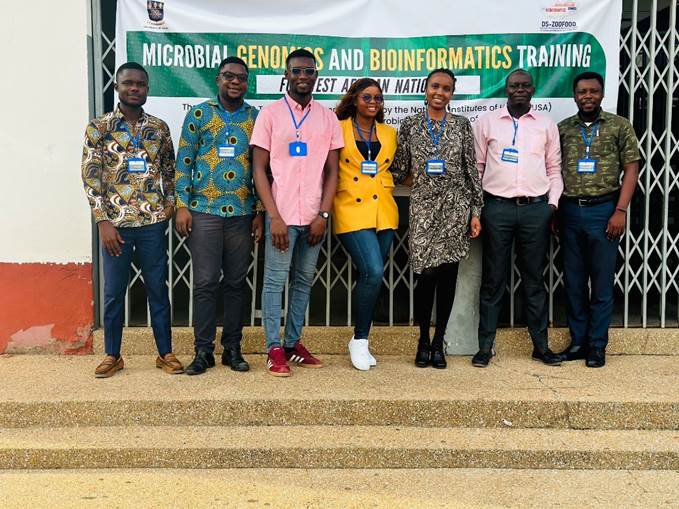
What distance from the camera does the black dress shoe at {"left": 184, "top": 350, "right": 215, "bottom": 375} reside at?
4586 mm

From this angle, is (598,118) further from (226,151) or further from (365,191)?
(226,151)

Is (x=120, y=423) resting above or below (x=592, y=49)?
below

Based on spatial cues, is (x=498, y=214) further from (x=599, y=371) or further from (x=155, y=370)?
(x=155, y=370)

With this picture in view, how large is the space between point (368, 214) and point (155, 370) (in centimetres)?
180

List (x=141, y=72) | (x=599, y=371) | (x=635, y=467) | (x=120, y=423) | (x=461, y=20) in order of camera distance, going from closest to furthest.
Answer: (x=635, y=467), (x=120, y=423), (x=141, y=72), (x=599, y=371), (x=461, y=20)

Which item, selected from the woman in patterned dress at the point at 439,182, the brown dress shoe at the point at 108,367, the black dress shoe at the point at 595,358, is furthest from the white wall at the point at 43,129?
the black dress shoe at the point at 595,358

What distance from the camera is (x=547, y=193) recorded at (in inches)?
190

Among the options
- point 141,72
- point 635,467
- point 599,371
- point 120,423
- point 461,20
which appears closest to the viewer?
point 635,467

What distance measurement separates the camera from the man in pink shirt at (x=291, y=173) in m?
4.48

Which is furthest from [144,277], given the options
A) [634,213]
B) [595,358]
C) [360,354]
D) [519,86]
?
[634,213]

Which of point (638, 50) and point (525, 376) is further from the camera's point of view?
point (638, 50)

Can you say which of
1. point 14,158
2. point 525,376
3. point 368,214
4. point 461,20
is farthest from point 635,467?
point 14,158

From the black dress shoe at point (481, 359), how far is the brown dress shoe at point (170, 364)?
203cm

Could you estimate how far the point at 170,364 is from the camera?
466 cm
